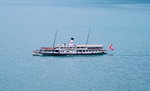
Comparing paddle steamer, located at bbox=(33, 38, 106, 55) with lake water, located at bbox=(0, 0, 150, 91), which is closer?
lake water, located at bbox=(0, 0, 150, 91)

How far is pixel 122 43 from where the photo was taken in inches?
4065

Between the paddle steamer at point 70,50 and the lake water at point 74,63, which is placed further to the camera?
the paddle steamer at point 70,50

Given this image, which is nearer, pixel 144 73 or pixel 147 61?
pixel 144 73

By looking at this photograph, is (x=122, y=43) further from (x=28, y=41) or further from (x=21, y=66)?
(x=21, y=66)

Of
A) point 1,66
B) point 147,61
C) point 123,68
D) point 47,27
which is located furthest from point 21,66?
point 47,27

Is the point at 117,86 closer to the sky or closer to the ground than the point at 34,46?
closer to the ground

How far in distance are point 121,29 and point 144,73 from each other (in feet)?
195

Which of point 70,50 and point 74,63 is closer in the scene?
point 74,63

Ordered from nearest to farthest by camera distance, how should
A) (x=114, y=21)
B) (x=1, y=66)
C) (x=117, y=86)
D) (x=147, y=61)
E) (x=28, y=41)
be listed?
1. (x=117, y=86)
2. (x=1, y=66)
3. (x=147, y=61)
4. (x=28, y=41)
5. (x=114, y=21)

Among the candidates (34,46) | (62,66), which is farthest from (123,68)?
(34,46)

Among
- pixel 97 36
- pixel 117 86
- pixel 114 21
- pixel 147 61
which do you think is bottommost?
pixel 117 86

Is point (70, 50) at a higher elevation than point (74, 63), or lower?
higher

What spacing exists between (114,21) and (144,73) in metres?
83.7

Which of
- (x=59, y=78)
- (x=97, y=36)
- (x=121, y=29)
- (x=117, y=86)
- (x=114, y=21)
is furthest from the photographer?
(x=114, y=21)
